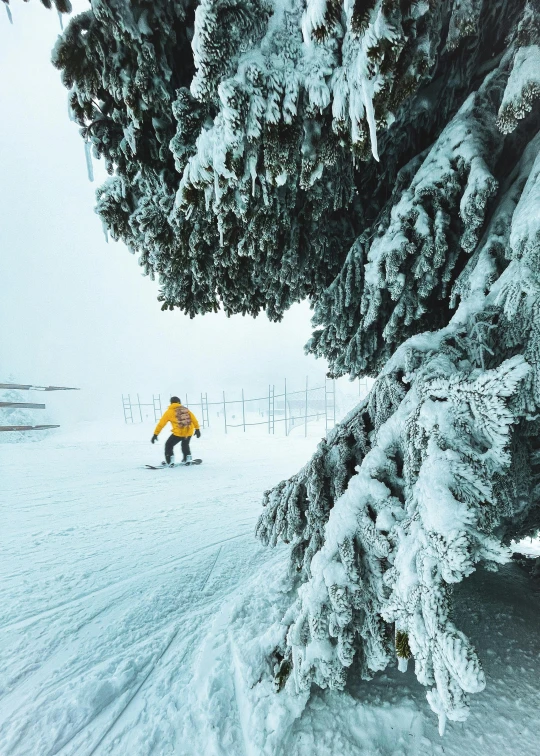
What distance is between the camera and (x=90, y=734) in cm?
148

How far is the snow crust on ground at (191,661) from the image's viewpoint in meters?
1.44

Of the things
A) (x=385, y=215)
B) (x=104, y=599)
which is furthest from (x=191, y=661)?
(x=385, y=215)

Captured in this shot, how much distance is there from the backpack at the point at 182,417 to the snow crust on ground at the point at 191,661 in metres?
5.01

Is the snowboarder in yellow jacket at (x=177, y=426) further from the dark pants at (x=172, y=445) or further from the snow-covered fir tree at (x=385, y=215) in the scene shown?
the snow-covered fir tree at (x=385, y=215)

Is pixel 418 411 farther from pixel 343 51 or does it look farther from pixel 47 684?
pixel 47 684

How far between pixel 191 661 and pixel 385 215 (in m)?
3.28

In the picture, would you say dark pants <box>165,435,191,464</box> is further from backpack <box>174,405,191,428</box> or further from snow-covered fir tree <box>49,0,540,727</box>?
snow-covered fir tree <box>49,0,540,727</box>

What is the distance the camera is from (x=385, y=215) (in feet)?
8.36

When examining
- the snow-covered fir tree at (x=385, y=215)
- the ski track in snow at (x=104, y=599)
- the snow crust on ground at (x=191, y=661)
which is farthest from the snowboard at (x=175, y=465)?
the snow-covered fir tree at (x=385, y=215)

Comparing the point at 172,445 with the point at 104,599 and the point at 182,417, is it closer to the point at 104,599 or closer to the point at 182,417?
the point at 182,417

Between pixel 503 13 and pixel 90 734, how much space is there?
14.1 feet

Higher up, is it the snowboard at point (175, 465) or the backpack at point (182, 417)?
the backpack at point (182, 417)

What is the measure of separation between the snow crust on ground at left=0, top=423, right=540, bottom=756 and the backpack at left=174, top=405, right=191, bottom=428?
5.01 meters

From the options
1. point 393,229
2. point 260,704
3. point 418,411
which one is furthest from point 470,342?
point 260,704
